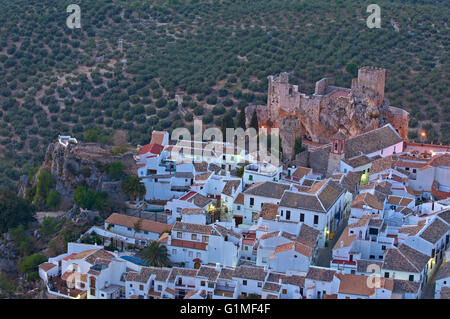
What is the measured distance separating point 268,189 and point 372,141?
6434 millimetres

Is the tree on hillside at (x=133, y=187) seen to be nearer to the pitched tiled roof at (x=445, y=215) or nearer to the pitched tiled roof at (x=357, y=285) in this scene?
the pitched tiled roof at (x=357, y=285)

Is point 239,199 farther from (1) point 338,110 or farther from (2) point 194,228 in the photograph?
(1) point 338,110

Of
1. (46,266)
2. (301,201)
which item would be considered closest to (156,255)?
(46,266)

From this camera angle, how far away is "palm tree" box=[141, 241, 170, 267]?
22984 mm

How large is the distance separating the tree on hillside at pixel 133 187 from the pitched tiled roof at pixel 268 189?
167 inches

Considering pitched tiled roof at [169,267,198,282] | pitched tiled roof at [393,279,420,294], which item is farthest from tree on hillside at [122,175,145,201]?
pitched tiled roof at [393,279,420,294]

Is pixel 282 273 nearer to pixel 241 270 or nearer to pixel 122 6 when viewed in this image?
pixel 241 270

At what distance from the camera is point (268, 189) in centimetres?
2550

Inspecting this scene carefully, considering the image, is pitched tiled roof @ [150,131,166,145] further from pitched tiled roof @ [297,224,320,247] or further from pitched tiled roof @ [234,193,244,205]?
pitched tiled roof @ [297,224,320,247]

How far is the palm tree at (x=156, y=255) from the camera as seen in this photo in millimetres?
22984

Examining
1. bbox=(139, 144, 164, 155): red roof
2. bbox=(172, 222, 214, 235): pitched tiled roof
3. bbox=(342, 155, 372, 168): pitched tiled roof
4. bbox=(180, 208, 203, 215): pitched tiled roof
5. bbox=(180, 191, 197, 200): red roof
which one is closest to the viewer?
bbox=(172, 222, 214, 235): pitched tiled roof

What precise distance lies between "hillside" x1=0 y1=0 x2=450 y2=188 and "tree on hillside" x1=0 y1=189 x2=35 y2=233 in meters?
8.21
